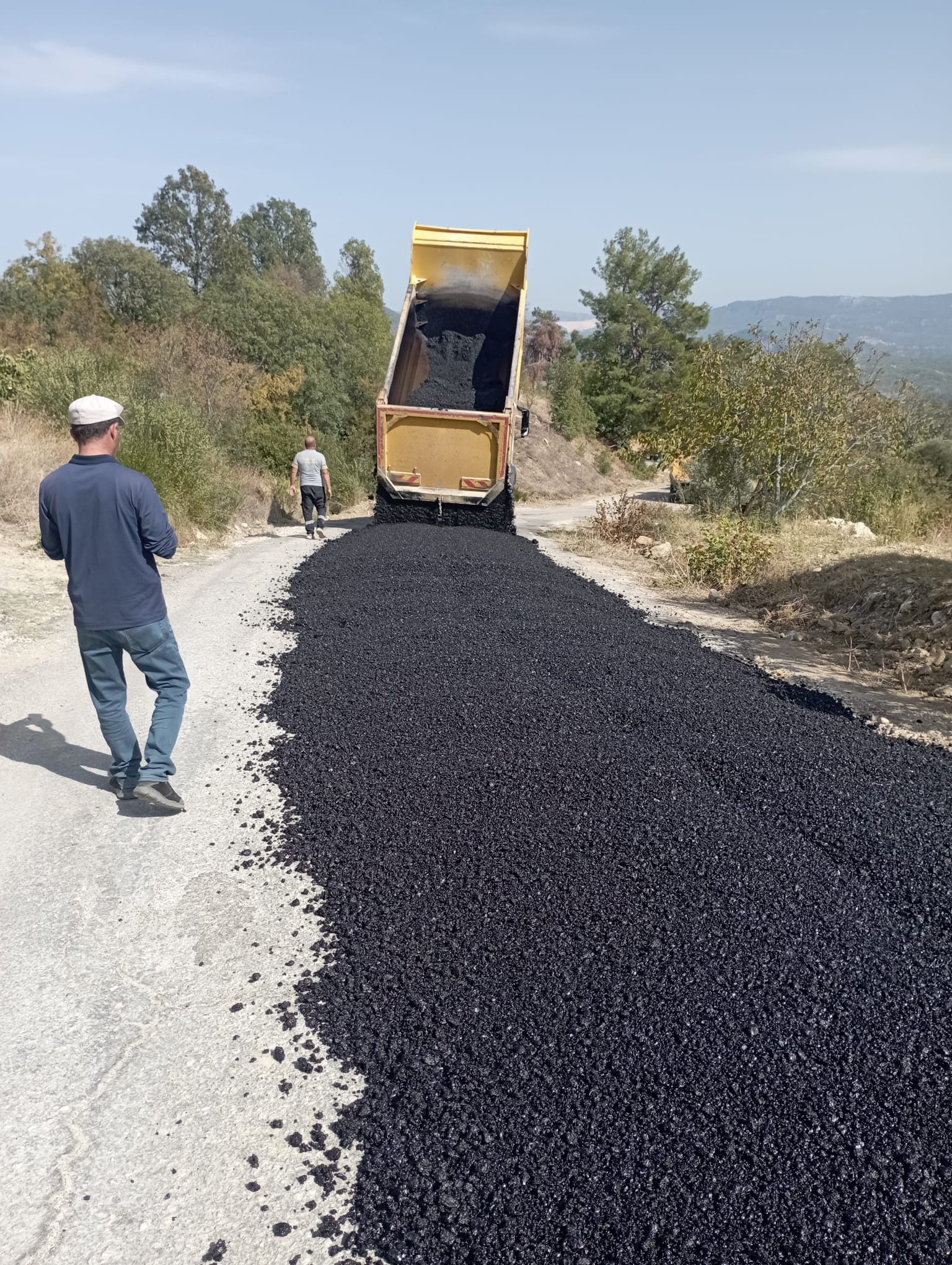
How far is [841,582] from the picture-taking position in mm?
8867

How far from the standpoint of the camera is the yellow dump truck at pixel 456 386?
11070 mm

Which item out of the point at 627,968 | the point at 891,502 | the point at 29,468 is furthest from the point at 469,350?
the point at 627,968

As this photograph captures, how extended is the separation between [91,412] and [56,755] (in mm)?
2007

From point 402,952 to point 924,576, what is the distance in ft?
24.2

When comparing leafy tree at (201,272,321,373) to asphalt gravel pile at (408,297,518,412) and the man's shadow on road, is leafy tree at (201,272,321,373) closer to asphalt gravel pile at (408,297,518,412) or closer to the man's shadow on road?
asphalt gravel pile at (408,297,518,412)

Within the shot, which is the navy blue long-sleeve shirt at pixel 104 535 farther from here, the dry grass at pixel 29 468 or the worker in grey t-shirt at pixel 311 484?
the worker in grey t-shirt at pixel 311 484

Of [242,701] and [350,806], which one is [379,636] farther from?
[350,806]

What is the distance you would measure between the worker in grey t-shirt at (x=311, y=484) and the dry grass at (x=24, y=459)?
3.12 metres

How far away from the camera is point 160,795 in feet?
12.3

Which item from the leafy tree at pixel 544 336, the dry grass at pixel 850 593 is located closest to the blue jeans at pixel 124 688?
the dry grass at pixel 850 593

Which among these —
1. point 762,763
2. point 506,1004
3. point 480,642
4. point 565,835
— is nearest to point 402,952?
point 506,1004

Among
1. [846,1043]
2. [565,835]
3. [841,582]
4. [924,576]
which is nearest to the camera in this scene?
[846,1043]

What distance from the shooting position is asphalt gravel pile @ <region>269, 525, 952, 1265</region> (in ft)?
6.43

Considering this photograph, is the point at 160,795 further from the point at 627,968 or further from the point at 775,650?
the point at 775,650
